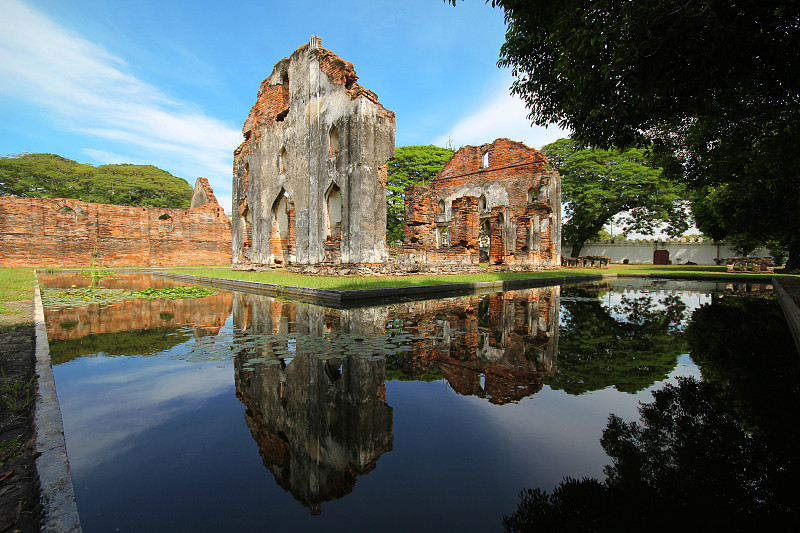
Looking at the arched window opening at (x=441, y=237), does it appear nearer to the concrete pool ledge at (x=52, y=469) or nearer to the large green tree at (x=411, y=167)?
the large green tree at (x=411, y=167)

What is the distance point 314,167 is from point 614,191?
82.2 feet

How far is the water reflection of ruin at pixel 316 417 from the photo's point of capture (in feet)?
6.95

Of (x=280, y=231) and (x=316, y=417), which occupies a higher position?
(x=280, y=231)

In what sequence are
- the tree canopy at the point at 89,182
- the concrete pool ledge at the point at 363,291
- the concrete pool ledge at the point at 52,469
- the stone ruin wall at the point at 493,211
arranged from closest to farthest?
the concrete pool ledge at the point at 52,469
the concrete pool ledge at the point at 363,291
the stone ruin wall at the point at 493,211
the tree canopy at the point at 89,182

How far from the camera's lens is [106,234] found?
2619 centimetres

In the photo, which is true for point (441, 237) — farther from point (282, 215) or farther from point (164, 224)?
point (164, 224)

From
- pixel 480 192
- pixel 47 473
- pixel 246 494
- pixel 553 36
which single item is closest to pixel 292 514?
pixel 246 494

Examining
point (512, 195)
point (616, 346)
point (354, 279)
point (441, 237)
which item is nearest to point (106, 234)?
point (441, 237)

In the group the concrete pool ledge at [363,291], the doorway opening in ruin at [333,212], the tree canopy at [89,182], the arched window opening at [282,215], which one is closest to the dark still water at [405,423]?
the concrete pool ledge at [363,291]

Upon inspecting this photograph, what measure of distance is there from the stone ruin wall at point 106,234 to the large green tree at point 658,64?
2735cm

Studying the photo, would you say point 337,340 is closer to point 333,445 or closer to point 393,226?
point 333,445

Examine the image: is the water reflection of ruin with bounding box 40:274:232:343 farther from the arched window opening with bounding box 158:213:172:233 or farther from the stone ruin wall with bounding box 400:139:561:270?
the arched window opening with bounding box 158:213:172:233

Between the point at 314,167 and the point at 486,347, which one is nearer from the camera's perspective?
the point at 486,347

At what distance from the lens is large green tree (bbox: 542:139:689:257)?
1204 inches
